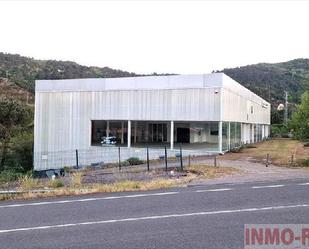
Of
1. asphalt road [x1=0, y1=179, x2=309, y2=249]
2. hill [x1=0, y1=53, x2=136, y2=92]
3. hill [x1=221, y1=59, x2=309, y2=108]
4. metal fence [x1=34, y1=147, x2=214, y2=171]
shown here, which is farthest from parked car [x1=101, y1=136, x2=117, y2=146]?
hill [x1=221, y1=59, x2=309, y2=108]

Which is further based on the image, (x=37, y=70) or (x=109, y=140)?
(x=37, y=70)

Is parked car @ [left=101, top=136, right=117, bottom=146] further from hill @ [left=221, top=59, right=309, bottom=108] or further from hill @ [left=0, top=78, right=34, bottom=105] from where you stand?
hill @ [left=221, top=59, right=309, bottom=108]

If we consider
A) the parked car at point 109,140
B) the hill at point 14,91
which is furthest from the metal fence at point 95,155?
the hill at point 14,91

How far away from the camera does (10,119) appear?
160ft

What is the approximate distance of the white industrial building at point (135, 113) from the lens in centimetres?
3581

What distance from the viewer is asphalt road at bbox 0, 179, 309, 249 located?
7582mm

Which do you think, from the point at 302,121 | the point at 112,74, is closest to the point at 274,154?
the point at 302,121

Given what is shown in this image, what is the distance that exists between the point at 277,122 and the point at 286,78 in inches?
2210

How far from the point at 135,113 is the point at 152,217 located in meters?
28.9

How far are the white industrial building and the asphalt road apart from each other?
21.8m

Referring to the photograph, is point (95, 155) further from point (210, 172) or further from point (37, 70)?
point (37, 70)

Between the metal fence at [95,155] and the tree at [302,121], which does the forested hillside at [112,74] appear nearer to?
the metal fence at [95,155]

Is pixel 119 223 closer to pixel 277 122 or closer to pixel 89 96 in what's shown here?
pixel 89 96

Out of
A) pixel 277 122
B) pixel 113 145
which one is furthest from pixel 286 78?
pixel 113 145
